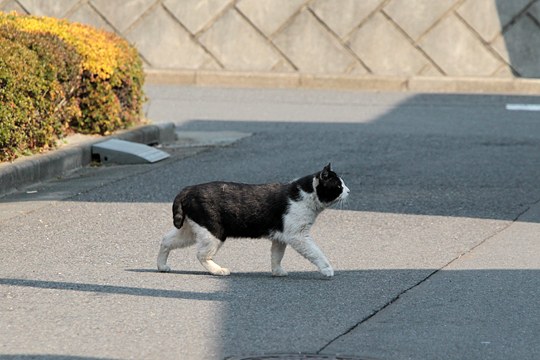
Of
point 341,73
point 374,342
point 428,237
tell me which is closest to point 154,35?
point 341,73

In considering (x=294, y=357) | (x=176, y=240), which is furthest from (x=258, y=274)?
(x=294, y=357)

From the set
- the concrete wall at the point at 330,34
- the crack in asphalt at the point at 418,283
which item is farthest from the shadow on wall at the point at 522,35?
the crack in asphalt at the point at 418,283

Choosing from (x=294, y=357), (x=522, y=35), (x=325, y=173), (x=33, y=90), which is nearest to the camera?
(x=294, y=357)

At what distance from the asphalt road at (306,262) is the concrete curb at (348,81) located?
19.1 feet

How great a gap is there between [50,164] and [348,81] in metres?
10.5

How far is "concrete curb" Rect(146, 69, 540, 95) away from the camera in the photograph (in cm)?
2256

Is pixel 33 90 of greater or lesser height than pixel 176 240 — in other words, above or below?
above

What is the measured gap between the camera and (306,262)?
30.6 ft

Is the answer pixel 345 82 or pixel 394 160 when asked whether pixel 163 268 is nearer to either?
pixel 394 160

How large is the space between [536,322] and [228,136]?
374 inches

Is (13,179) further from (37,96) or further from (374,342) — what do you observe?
(374,342)

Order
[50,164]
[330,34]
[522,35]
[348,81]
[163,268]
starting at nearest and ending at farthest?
[163,268]
[50,164]
[348,81]
[522,35]
[330,34]

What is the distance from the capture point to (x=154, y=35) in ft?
80.8

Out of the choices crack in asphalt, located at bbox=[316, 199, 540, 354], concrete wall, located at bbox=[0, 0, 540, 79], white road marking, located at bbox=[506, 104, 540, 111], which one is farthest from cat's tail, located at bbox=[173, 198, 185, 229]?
concrete wall, located at bbox=[0, 0, 540, 79]
